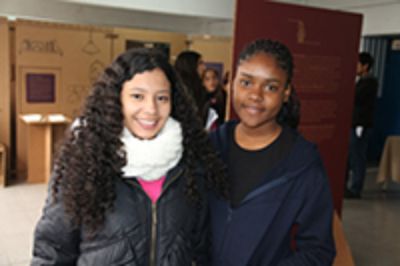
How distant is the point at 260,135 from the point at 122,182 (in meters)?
0.53

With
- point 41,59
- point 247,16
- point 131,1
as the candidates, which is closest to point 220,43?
point 131,1

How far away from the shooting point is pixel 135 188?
4.12 feet

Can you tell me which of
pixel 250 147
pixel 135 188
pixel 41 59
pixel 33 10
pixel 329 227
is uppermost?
pixel 33 10

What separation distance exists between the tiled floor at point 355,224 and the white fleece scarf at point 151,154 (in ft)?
8.42

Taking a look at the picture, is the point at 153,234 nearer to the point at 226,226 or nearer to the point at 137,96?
the point at 226,226

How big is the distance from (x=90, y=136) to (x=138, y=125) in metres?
0.16

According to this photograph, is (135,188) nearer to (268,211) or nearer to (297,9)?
(268,211)

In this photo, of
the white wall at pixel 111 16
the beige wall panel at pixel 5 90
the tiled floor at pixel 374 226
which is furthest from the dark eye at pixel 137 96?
the white wall at pixel 111 16

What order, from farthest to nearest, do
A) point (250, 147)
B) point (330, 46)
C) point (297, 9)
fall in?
point (330, 46) < point (297, 9) < point (250, 147)

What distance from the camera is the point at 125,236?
1.22m

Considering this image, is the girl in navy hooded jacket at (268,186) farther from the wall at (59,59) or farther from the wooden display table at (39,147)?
the wooden display table at (39,147)

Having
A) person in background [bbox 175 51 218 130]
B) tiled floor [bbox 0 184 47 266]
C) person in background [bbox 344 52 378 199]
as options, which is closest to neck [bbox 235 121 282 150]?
person in background [bbox 175 51 218 130]

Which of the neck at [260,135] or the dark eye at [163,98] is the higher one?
the dark eye at [163,98]

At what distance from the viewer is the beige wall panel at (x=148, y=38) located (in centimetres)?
625
